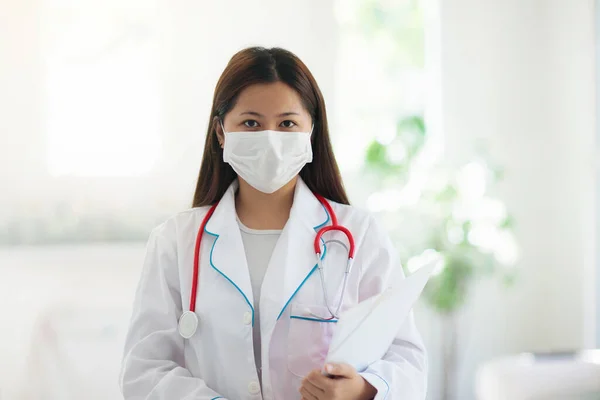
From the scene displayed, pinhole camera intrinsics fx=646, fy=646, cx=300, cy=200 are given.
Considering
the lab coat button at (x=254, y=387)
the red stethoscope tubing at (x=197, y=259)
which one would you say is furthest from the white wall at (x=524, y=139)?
the lab coat button at (x=254, y=387)

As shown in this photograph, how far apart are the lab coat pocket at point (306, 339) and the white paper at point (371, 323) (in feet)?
0.35

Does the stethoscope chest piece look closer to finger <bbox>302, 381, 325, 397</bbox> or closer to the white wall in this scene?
finger <bbox>302, 381, 325, 397</bbox>

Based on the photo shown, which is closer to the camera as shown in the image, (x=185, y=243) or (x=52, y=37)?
(x=185, y=243)

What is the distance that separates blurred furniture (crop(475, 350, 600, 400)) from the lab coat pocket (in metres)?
0.39

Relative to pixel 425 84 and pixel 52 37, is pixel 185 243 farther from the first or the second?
pixel 425 84

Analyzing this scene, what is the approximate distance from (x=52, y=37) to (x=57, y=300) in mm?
997

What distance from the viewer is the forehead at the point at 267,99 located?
4.47 ft

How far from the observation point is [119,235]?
2.50 metres

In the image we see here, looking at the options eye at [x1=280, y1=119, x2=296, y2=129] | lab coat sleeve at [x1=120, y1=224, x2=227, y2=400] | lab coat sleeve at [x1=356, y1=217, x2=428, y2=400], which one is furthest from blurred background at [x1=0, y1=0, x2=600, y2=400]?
eye at [x1=280, y1=119, x2=296, y2=129]

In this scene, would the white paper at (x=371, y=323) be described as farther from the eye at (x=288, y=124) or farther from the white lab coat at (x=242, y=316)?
the eye at (x=288, y=124)

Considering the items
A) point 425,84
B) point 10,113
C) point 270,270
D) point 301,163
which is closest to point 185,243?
point 270,270

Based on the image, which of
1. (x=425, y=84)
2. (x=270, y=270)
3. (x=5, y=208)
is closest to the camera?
(x=270, y=270)

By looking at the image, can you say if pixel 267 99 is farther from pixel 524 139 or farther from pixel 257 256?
pixel 524 139

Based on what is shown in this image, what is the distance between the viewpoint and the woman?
1.31 meters
